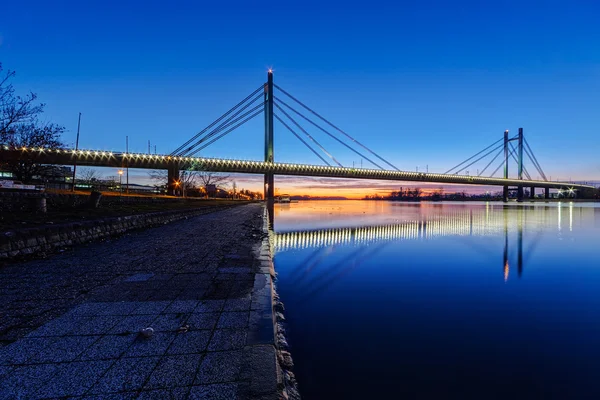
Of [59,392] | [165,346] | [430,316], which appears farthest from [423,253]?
[59,392]

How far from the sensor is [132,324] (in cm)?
331

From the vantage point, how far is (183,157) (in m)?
59.2

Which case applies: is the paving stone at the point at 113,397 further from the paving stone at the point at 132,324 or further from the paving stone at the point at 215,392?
the paving stone at the point at 132,324

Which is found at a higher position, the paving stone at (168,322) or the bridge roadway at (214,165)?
the bridge roadway at (214,165)

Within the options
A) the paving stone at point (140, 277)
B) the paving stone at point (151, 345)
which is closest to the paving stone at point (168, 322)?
the paving stone at point (151, 345)

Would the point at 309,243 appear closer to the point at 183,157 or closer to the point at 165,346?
the point at 165,346

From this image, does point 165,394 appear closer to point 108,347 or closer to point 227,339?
point 227,339

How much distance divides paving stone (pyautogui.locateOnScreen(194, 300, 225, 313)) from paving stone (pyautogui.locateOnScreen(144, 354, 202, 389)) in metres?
1.09

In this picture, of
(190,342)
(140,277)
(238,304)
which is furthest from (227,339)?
(140,277)

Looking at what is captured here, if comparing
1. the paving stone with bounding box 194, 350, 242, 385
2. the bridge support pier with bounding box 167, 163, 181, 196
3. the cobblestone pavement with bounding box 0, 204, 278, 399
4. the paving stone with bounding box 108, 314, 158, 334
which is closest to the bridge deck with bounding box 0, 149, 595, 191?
the bridge support pier with bounding box 167, 163, 181, 196

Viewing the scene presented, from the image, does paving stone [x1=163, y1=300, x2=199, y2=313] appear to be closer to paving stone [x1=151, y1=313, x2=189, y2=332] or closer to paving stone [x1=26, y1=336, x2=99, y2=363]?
paving stone [x1=151, y1=313, x2=189, y2=332]

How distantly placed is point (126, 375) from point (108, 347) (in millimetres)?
586

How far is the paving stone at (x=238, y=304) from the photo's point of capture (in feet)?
12.5

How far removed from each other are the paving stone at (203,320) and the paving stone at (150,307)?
1.59ft
